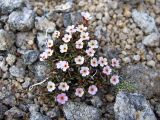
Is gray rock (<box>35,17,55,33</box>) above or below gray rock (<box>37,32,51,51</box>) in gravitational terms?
above

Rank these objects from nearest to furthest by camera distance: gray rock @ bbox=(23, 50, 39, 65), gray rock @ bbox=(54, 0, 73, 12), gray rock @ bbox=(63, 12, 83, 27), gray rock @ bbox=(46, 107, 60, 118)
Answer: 1. gray rock @ bbox=(46, 107, 60, 118)
2. gray rock @ bbox=(23, 50, 39, 65)
3. gray rock @ bbox=(63, 12, 83, 27)
4. gray rock @ bbox=(54, 0, 73, 12)

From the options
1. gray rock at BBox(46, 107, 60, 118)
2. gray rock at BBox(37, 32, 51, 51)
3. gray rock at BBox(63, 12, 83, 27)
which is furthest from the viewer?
gray rock at BBox(63, 12, 83, 27)

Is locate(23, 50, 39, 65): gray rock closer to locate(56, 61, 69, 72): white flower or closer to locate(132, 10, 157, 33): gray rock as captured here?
locate(56, 61, 69, 72): white flower

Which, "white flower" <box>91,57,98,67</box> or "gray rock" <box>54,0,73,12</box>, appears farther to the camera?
"gray rock" <box>54,0,73,12</box>

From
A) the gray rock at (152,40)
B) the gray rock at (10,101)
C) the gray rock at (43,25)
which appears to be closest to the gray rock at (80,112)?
the gray rock at (10,101)

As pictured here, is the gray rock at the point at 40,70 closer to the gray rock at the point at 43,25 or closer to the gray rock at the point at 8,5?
the gray rock at the point at 43,25

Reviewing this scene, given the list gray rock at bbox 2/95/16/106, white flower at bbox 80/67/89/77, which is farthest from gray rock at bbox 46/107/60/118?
white flower at bbox 80/67/89/77

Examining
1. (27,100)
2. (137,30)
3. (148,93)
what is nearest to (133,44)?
(137,30)

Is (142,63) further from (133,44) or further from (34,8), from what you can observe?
(34,8)
